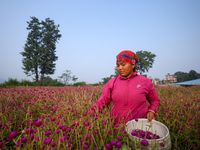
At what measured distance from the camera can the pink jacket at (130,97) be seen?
188cm

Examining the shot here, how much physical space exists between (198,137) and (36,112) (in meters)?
3.47

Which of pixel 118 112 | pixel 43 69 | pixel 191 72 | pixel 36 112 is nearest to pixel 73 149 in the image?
pixel 118 112

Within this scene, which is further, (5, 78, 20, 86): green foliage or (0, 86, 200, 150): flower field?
(5, 78, 20, 86): green foliage

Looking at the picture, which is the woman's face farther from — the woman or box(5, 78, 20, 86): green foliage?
box(5, 78, 20, 86): green foliage

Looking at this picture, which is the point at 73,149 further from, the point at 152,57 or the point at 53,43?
the point at 152,57

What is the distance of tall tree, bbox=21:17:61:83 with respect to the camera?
21.9 meters

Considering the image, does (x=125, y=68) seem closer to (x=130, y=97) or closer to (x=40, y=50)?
(x=130, y=97)

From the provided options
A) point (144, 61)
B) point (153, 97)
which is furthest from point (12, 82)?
point (144, 61)

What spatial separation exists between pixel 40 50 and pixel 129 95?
24.9m

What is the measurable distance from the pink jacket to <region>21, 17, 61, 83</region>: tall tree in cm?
2248

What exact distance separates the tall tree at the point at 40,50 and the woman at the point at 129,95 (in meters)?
22.5

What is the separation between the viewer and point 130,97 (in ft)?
6.21

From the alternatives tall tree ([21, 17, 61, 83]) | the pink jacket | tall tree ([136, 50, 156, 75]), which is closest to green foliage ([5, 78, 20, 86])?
tall tree ([21, 17, 61, 83])

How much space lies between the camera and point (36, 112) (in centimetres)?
299
